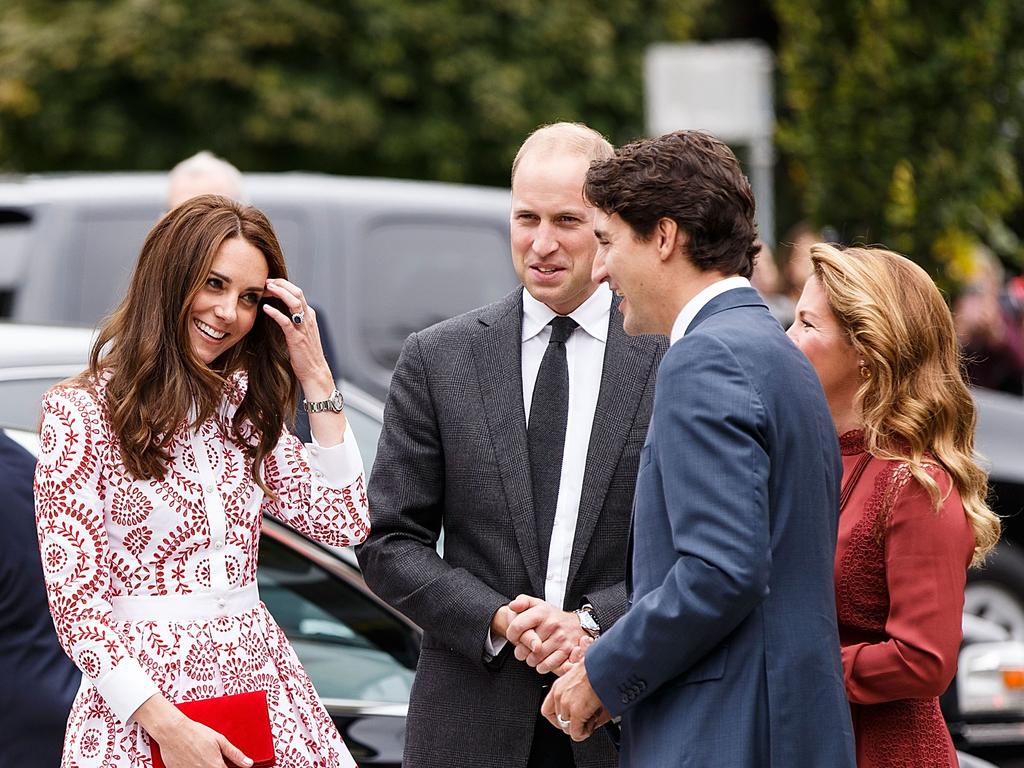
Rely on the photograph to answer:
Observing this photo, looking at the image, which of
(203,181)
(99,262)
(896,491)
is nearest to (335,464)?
(896,491)

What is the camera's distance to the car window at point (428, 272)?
23.8 feet

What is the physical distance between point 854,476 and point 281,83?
13.7 m


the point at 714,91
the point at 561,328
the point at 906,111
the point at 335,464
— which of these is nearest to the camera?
the point at 335,464

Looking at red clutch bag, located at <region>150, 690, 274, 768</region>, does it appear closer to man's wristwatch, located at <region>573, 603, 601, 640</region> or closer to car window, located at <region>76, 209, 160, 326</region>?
man's wristwatch, located at <region>573, 603, 601, 640</region>

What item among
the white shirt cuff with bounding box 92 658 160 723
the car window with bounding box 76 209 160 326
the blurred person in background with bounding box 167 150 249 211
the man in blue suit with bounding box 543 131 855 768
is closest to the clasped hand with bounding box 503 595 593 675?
the man in blue suit with bounding box 543 131 855 768

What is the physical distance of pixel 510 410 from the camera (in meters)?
3.45

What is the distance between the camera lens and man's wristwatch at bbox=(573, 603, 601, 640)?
324cm

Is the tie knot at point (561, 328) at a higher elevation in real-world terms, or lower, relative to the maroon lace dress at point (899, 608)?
higher

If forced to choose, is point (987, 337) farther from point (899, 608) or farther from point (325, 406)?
point (325, 406)

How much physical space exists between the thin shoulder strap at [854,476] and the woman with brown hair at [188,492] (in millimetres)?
991

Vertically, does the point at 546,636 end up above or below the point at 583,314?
below

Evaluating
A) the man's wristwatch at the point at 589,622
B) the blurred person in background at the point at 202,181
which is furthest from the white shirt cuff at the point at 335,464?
the blurred person in background at the point at 202,181

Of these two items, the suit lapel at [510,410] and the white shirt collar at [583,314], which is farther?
the white shirt collar at [583,314]

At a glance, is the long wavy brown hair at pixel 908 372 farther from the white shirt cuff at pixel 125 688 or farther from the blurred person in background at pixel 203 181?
the blurred person in background at pixel 203 181
